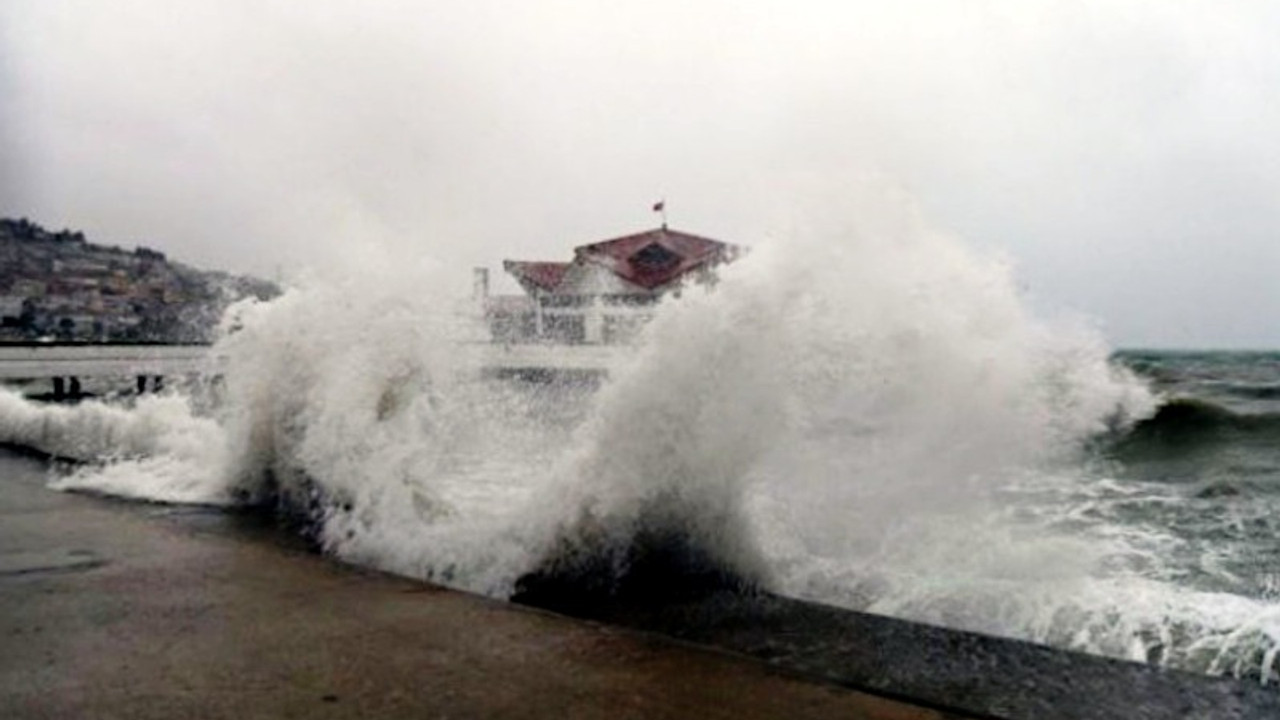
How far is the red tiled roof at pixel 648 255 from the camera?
3566 centimetres

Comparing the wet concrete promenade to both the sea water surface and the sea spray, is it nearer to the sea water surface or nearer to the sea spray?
the sea water surface

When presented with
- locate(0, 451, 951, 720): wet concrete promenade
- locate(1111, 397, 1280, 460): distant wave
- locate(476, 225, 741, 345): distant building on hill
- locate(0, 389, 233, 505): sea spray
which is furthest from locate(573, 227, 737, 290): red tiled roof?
locate(0, 451, 951, 720): wet concrete promenade

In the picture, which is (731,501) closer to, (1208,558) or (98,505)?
(1208,558)

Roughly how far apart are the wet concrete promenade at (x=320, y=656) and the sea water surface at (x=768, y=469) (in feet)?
2.59

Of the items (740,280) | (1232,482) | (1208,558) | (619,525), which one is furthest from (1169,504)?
(619,525)

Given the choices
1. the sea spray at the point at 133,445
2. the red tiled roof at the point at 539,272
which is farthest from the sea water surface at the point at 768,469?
the red tiled roof at the point at 539,272

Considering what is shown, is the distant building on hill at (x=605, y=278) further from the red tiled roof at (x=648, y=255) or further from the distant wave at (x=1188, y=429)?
the distant wave at (x=1188, y=429)

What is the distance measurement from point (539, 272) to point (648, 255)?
5.55 meters

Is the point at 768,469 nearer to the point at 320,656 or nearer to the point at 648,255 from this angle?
the point at 320,656

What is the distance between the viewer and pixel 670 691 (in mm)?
2820

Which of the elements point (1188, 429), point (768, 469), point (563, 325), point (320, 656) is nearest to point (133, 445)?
point (768, 469)

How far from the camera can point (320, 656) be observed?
3148 mm

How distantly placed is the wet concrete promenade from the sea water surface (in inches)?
31.1

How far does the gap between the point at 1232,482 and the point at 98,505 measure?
1049 centimetres
